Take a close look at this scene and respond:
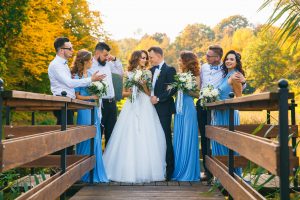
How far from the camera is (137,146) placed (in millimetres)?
6777

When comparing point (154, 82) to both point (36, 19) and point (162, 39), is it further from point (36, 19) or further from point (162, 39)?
point (162, 39)

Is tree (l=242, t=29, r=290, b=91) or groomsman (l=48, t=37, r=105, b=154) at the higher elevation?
tree (l=242, t=29, r=290, b=91)

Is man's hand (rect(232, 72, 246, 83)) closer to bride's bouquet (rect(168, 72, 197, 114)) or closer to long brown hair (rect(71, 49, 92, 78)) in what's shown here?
bride's bouquet (rect(168, 72, 197, 114))

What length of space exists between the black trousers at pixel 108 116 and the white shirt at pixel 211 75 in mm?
1435

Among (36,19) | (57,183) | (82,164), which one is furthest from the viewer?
(36,19)

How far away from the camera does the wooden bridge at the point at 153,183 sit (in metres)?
2.50

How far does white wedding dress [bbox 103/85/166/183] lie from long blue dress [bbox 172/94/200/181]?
0.21m

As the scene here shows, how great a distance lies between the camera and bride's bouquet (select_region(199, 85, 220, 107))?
6.26 m

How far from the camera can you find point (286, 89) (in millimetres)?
2488

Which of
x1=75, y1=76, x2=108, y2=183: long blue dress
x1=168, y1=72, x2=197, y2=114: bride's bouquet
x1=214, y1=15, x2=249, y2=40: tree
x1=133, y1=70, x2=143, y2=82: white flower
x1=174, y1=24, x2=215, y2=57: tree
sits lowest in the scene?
x1=75, y1=76, x2=108, y2=183: long blue dress

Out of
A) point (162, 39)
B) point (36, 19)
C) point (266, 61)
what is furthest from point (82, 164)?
point (162, 39)

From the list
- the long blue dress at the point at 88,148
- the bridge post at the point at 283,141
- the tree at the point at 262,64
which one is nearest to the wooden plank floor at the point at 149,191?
the long blue dress at the point at 88,148

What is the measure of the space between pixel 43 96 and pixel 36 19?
15.3 metres

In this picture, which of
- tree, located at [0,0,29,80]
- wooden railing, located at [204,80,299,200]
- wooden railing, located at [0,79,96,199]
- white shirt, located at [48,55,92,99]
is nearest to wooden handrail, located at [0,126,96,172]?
wooden railing, located at [0,79,96,199]
